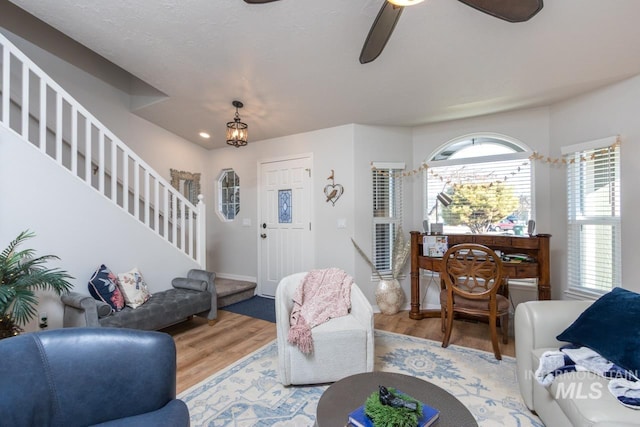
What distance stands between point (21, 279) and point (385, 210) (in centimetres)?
354

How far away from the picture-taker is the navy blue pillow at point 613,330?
135 centimetres

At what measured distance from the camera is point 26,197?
2.31 meters

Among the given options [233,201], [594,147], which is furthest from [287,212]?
[594,147]

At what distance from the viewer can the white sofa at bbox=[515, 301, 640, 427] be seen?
1196 millimetres

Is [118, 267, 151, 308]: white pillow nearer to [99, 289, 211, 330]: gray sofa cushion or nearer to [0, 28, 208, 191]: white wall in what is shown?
[99, 289, 211, 330]: gray sofa cushion

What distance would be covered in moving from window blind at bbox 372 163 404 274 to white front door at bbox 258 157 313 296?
934 millimetres

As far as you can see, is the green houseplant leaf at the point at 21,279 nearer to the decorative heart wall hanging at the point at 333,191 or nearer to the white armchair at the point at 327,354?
the white armchair at the point at 327,354

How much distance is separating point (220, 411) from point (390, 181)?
3080 mm

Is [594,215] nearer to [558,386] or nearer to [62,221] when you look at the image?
[558,386]

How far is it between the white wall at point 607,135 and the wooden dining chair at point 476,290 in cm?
101

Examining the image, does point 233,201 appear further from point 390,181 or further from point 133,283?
point 390,181

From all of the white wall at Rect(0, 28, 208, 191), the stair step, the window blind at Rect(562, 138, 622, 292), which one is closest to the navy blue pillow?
the window blind at Rect(562, 138, 622, 292)

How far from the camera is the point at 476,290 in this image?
2717 millimetres

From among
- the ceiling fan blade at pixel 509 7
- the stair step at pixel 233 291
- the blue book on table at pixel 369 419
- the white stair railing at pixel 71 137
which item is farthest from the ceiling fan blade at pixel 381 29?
the stair step at pixel 233 291
